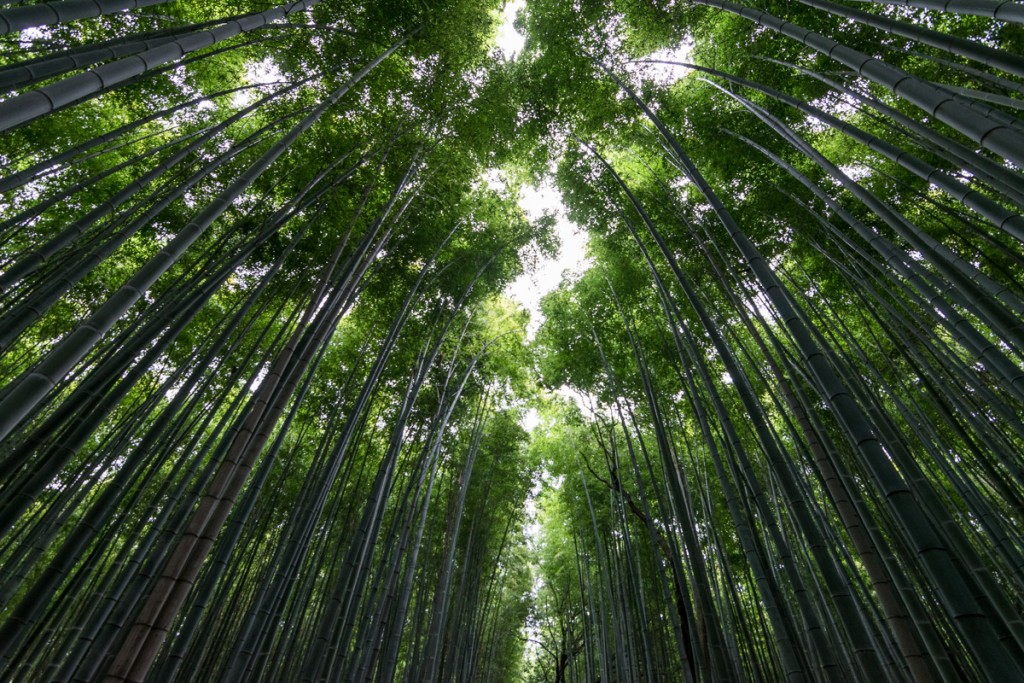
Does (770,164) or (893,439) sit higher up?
(770,164)

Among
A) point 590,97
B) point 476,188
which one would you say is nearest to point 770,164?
point 590,97

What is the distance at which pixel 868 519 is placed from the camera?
7.73 ft

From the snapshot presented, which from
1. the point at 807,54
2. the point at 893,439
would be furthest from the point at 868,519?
the point at 807,54

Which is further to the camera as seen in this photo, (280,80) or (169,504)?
(280,80)

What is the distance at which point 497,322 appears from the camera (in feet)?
23.2

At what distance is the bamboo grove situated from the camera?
1831 millimetres

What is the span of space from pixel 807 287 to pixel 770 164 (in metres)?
1.56

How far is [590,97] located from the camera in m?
5.32

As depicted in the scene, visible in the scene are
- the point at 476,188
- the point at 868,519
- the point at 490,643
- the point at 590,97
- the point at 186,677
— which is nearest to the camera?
the point at 868,519

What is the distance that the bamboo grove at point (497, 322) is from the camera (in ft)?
6.01

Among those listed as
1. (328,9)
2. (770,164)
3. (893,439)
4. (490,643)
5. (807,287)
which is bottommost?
(893,439)

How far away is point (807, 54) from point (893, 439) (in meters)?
4.00

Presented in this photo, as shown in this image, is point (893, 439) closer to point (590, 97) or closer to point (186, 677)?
point (590, 97)

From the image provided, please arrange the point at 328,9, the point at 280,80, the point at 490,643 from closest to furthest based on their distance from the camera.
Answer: the point at 328,9 → the point at 280,80 → the point at 490,643
